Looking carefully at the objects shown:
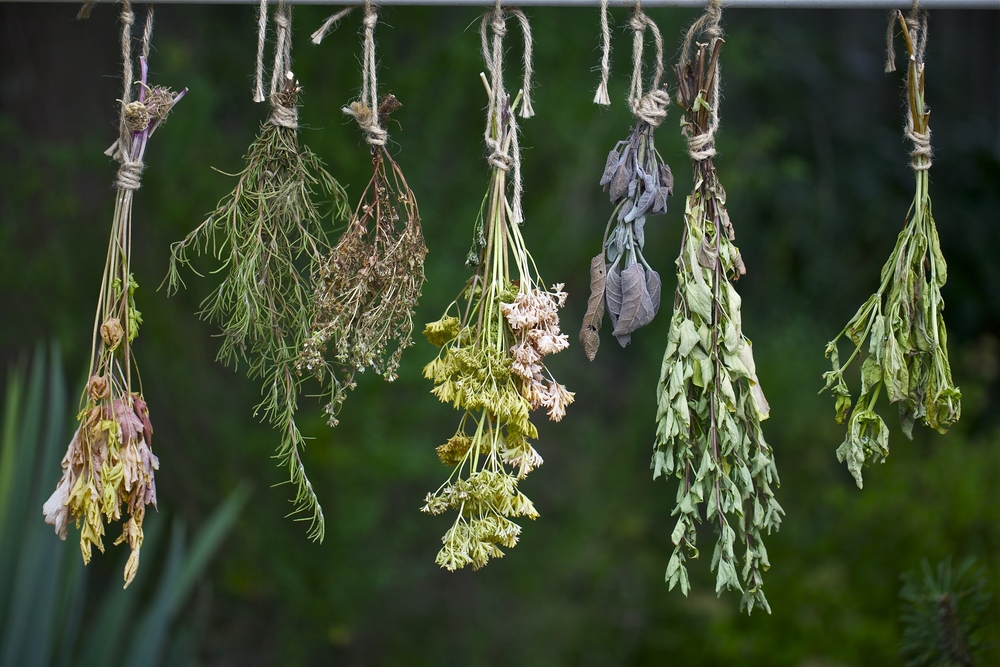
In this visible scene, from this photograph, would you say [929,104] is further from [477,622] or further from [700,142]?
[477,622]

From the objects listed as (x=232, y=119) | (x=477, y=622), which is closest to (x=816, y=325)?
(x=477, y=622)

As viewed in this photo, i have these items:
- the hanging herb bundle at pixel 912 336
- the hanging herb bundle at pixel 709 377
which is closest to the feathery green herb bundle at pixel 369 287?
the hanging herb bundle at pixel 709 377

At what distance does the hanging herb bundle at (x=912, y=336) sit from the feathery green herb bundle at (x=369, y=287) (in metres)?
0.55

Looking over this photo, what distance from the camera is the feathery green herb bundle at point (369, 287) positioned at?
0.99 meters

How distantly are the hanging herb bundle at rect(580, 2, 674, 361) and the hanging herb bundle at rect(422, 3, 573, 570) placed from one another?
54 mm

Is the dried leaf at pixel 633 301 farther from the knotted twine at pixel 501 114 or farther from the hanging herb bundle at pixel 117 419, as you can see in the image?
the hanging herb bundle at pixel 117 419

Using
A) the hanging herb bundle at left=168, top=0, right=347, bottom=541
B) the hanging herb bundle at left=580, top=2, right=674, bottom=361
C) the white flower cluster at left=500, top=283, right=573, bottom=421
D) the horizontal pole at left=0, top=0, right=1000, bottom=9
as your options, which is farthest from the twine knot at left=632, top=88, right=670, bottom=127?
the hanging herb bundle at left=168, top=0, right=347, bottom=541

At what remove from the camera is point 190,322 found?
200 centimetres

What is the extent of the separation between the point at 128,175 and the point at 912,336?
1017 mm

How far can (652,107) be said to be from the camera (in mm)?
946

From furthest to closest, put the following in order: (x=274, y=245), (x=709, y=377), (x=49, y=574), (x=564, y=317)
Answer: (x=564, y=317), (x=49, y=574), (x=274, y=245), (x=709, y=377)

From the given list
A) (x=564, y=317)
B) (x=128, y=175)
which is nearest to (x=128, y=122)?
(x=128, y=175)

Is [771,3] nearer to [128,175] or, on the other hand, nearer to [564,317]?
[128,175]

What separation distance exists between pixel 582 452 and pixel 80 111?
1784mm
